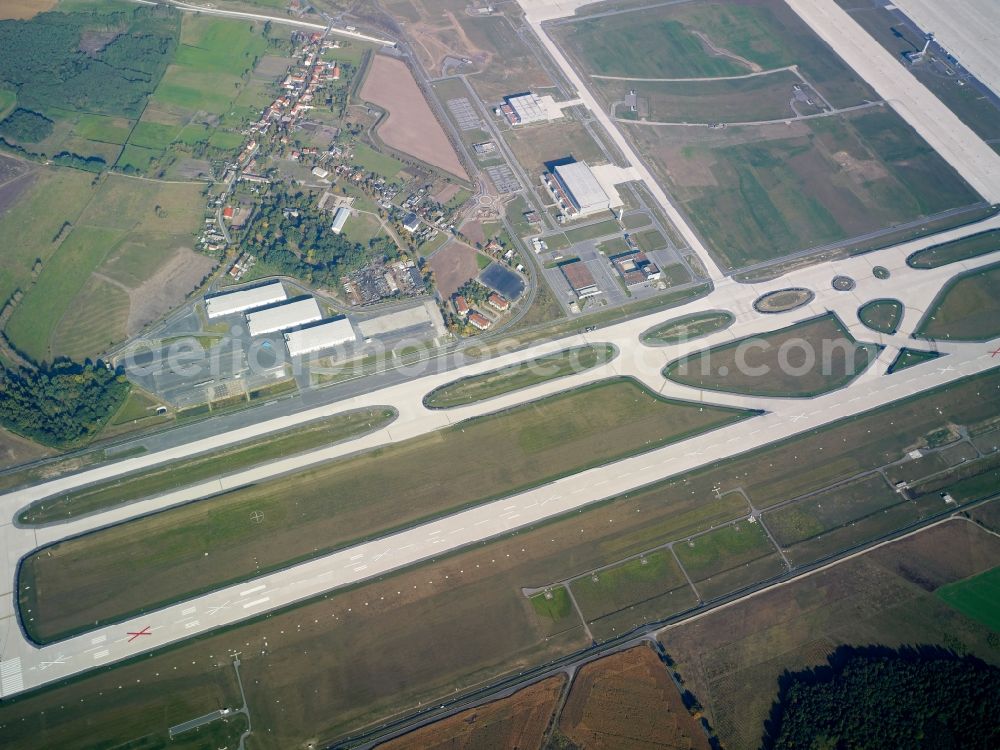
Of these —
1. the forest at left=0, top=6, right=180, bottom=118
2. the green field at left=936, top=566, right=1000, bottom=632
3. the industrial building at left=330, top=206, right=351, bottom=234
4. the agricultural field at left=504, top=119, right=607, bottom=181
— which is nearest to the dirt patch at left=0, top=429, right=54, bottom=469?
the industrial building at left=330, top=206, right=351, bottom=234

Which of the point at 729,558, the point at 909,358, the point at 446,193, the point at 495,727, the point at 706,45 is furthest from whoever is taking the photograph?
the point at 706,45

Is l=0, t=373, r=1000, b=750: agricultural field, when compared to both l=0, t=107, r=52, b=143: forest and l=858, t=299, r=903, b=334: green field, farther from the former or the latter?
l=0, t=107, r=52, b=143: forest

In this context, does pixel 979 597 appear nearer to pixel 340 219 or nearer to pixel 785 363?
pixel 785 363

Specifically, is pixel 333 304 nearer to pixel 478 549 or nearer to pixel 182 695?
pixel 478 549

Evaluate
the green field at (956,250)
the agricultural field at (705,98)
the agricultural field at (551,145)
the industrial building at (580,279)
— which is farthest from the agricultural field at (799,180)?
the industrial building at (580,279)

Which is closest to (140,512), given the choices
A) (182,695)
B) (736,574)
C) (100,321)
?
(182,695)

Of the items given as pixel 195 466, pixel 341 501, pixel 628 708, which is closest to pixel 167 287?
pixel 195 466
